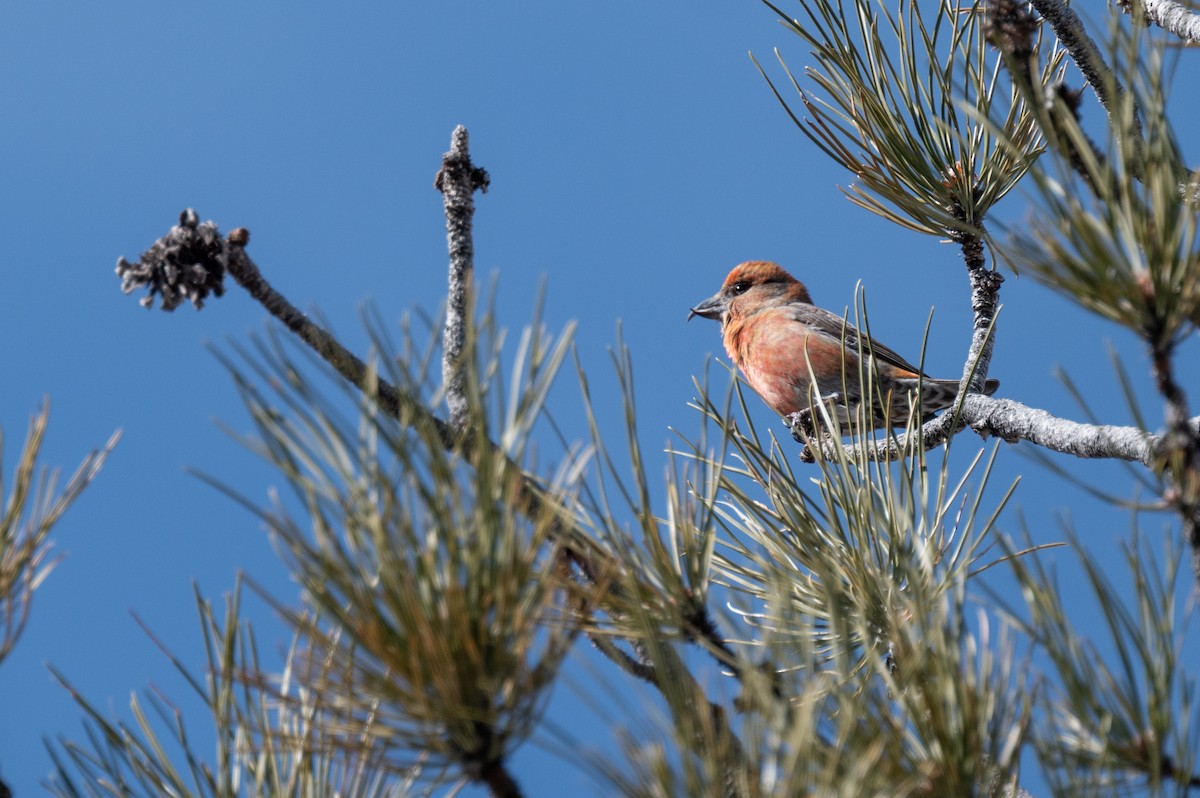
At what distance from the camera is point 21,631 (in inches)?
55.1

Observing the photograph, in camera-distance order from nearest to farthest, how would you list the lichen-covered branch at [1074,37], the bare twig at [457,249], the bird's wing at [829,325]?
the bare twig at [457,249] < the lichen-covered branch at [1074,37] < the bird's wing at [829,325]

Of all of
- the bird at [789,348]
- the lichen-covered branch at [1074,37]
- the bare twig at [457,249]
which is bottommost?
the bare twig at [457,249]

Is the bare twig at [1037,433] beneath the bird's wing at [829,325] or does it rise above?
beneath

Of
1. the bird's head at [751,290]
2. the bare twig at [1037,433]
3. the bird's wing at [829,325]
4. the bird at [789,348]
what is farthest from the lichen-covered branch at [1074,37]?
the bird's head at [751,290]

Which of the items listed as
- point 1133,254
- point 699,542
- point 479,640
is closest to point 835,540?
point 699,542

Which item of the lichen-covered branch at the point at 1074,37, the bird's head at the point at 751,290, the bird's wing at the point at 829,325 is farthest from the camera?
the bird's head at the point at 751,290

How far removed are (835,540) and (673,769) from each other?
1.07 metres

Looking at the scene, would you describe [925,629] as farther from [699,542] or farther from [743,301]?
[743,301]

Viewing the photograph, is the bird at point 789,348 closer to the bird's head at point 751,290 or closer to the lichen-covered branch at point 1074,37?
the bird's head at point 751,290

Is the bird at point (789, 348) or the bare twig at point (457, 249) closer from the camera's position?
the bare twig at point (457, 249)

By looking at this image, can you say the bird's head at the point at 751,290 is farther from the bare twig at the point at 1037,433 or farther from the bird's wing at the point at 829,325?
the bare twig at the point at 1037,433

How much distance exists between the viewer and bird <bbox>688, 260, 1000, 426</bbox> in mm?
5418

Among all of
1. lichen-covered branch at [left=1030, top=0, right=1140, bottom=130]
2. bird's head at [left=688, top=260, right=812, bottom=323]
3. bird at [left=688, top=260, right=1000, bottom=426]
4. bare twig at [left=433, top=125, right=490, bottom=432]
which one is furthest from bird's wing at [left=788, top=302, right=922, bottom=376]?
bare twig at [left=433, top=125, right=490, bottom=432]

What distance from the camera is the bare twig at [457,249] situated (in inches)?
60.4
